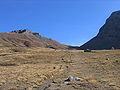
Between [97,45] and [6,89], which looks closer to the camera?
[6,89]

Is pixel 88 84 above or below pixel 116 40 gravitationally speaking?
below

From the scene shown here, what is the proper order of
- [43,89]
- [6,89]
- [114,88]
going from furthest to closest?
[6,89] → [43,89] → [114,88]

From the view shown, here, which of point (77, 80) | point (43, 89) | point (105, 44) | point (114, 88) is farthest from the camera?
point (105, 44)

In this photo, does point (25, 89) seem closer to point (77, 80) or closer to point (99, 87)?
point (77, 80)

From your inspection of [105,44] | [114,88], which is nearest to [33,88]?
[114,88]

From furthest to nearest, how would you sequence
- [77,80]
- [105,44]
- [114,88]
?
[105,44] < [77,80] < [114,88]

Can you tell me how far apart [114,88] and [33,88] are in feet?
25.6

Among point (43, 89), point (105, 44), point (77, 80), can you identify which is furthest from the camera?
point (105, 44)

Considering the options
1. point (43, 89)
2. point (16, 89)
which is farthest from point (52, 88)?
point (16, 89)

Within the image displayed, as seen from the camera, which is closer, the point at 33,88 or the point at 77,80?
the point at 33,88

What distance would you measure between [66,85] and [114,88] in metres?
4.58

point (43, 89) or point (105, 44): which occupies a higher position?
point (105, 44)

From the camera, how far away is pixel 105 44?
195 m

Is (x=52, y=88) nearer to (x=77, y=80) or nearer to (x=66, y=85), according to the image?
(x=66, y=85)
